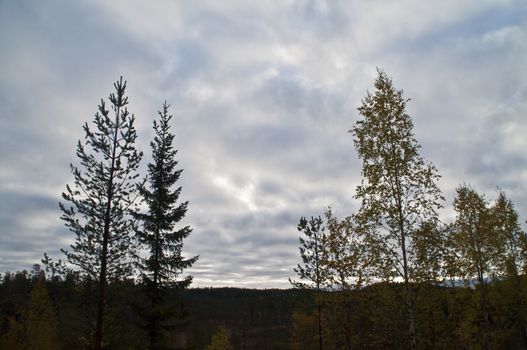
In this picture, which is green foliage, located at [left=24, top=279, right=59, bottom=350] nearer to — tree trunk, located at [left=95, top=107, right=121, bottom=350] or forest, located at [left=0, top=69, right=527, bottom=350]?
forest, located at [left=0, top=69, right=527, bottom=350]

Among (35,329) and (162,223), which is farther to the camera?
(35,329)

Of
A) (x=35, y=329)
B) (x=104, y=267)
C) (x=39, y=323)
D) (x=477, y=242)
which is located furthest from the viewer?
(x=39, y=323)

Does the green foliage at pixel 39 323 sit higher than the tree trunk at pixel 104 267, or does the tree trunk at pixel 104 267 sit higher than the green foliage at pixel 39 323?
the tree trunk at pixel 104 267

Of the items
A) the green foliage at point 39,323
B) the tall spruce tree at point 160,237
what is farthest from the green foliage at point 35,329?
the tall spruce tree at point 160,237

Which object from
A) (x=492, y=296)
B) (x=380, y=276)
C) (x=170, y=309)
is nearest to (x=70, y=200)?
(x=170, y=309)

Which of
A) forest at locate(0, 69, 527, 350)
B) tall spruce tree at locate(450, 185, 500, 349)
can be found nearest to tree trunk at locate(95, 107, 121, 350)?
forest at locate(0, 69, 527, 350)

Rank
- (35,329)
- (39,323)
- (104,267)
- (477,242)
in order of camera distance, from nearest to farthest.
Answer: (104,267)
(477,242)
(35,329)
(39,323)

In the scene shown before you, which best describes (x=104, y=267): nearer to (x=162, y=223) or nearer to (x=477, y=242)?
(x=162, y=223)

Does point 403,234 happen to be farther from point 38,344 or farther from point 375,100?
point 38,344

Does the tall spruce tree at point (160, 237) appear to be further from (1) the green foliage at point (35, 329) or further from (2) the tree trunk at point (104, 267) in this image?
(1) the green foliage at point (35, 329)

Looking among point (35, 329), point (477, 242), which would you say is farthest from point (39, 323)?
point (477, 242)

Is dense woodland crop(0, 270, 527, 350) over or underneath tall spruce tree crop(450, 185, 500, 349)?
underneath

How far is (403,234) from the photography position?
1438cm

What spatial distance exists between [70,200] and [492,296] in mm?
32509
